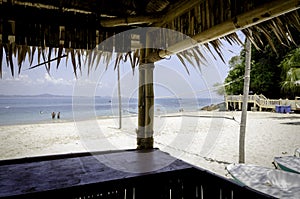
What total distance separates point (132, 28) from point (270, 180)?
2.48 m

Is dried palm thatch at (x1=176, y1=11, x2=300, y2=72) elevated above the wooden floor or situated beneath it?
elevated above

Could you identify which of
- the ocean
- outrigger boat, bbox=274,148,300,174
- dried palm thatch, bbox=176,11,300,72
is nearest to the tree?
the ocean

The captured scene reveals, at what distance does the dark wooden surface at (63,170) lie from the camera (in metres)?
1.20

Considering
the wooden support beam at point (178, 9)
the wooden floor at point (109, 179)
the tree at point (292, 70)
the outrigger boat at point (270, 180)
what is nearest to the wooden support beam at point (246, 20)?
the wooden support beam at point (178, 9)

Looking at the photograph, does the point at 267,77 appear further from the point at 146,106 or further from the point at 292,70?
the point at 146,106

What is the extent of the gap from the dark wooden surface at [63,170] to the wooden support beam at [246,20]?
89cm

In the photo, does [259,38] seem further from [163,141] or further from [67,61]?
[163,141]

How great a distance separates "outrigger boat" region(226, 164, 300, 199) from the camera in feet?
7.88

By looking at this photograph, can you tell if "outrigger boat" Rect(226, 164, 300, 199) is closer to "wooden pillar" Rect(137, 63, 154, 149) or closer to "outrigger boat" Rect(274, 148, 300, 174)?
"outrigger boat" Rect(274, 148, 300, 174)

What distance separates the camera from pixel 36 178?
132 centimetres

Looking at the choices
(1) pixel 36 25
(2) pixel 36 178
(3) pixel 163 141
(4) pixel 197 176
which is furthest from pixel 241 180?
(3) pixel 163 141

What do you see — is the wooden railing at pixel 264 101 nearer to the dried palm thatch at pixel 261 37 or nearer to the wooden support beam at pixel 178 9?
the dried palm thatch at pixel 261 37

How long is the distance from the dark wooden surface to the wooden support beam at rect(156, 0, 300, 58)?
0.89m

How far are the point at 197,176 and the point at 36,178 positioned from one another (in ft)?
3.35
